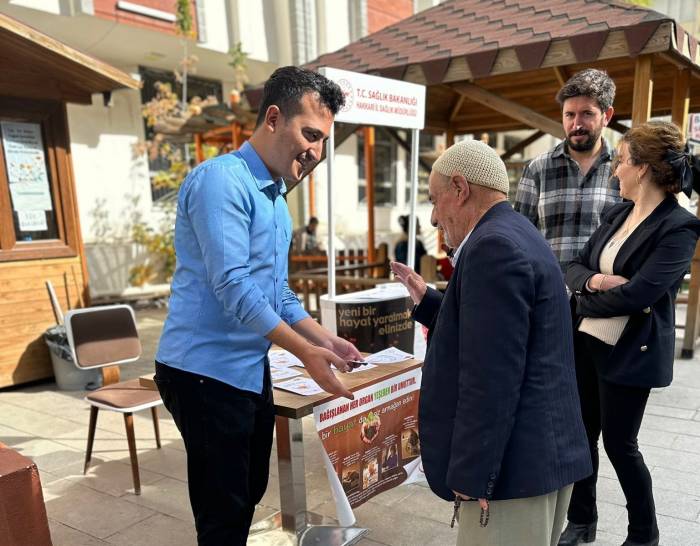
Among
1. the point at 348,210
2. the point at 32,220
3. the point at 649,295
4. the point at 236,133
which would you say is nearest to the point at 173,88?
the point at 236,133

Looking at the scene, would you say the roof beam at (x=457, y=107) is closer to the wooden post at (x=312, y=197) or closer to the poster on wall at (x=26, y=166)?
the wooden post at (x=312, y=197)

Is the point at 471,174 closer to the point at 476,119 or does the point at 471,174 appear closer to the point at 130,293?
the point at 476,119

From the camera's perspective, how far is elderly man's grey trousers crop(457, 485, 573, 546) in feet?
4.76

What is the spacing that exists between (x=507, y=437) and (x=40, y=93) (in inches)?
214

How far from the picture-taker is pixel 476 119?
8.34 metres

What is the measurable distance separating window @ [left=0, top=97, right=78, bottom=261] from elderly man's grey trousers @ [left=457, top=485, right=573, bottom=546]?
4983 mm

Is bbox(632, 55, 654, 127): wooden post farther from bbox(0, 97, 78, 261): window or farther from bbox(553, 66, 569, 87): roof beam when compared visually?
bbox(0, 97, 78, 261): window

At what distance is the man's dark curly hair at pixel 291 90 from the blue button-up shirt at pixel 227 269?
178 millimetres

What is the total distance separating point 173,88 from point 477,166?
10651mm

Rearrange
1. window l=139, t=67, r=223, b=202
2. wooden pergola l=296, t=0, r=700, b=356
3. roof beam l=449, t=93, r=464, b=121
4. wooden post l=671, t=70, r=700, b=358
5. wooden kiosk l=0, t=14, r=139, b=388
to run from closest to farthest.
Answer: wooden pergola l=296, t=0, r=700, b=356
wooden kiosk l=0, t=14, r=139, b=388
wooden post l=671, t=70, r=700, b=358
roof beam l=449, t=93, r=464, b=121
window l=139, t=67, r=223, b=202

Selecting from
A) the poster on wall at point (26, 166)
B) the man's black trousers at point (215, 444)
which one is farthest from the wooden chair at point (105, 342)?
the poster on wall at point (26, 166)

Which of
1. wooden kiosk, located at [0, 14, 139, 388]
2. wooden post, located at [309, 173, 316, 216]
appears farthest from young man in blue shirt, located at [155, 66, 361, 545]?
wooden post, located at [309, 173, 316, 216]

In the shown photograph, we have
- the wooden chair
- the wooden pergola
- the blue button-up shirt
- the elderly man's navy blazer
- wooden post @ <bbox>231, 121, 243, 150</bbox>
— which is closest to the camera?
the elderly man's navy blazer

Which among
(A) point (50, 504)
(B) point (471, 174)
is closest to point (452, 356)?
(B) point (471, 174)
